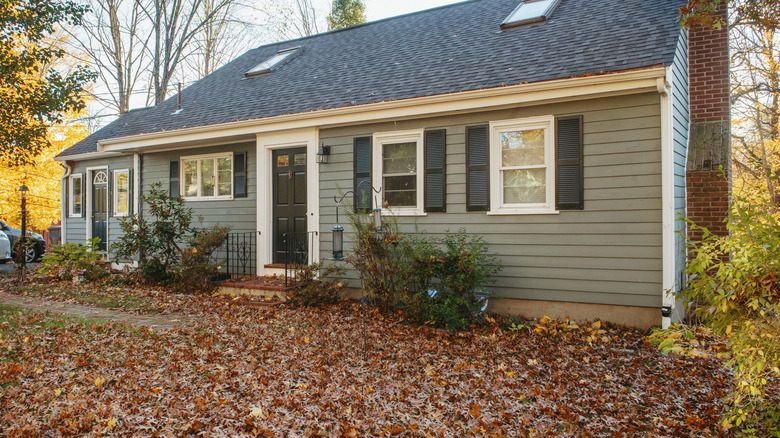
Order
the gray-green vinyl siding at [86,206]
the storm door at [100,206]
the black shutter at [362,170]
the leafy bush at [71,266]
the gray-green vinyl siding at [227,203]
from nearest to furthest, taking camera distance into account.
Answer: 1. the black shutter at [362,170]
2. the gray-green vinyl siding at [227,203]
3. the leafy bush at [71,266]
4. the gray-green vinyl siding at [86,206]
5. the storm door at [100,206]

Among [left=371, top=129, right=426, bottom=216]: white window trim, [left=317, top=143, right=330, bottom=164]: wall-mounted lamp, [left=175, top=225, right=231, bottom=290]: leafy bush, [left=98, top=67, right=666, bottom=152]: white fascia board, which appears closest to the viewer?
[left=98, top=67, right=666, bottom=152]: white fascia board

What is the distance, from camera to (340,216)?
826 centimetres

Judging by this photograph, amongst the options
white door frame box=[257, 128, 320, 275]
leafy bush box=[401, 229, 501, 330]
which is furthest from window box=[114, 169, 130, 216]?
leafy bush box=[401, 229, 501, 330]

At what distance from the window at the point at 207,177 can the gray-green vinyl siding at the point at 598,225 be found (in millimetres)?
5212

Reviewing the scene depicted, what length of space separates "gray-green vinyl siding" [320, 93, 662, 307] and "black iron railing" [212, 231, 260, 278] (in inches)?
168

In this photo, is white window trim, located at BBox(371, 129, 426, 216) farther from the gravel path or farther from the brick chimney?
the brick chimney

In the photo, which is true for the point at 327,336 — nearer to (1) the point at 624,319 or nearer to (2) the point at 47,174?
→ (1) the point at 624,319

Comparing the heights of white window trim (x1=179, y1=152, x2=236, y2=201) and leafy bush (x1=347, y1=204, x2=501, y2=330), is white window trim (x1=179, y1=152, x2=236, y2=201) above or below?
above

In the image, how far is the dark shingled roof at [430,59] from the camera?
685cm

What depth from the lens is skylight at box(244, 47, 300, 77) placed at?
11.7m

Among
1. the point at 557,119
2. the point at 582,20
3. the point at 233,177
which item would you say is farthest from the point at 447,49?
the point at 233,177

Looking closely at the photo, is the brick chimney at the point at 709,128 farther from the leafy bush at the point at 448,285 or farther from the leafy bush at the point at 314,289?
the leafy bush at the point at 314,289

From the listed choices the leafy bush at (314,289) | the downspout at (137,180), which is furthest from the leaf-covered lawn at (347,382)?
the downspout at (137,180)

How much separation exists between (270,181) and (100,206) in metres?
6.08
